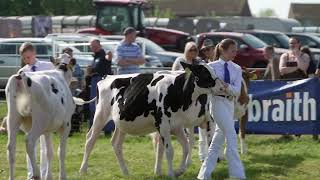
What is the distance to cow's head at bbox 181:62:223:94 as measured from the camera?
11148 millimetres

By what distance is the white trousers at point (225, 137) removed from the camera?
11.1m

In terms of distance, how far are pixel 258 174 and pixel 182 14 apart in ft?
290

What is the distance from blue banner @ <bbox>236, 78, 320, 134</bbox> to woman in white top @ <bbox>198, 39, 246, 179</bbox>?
17.7ft

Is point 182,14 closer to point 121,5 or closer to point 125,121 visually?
point 121,5

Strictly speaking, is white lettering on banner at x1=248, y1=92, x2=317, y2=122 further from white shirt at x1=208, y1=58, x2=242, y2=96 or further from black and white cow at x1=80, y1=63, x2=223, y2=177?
white shirt at x1=208, y1=58, x2=242, y2=96

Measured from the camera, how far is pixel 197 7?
103 m

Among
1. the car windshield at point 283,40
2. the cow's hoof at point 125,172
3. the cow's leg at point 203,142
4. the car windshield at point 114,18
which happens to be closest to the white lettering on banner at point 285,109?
the cow's leg at point 203,142

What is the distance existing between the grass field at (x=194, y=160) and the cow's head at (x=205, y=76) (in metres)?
1.59

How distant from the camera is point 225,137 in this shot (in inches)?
446

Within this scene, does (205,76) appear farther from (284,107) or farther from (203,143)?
(284,107)

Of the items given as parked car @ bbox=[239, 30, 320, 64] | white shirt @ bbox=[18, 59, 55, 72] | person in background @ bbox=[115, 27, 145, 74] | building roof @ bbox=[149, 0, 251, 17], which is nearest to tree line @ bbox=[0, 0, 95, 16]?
parked car @ bbox=[239, 30, 320, 64]

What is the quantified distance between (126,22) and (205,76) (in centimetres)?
2806

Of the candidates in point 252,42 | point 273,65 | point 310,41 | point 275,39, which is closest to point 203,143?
point 273,65

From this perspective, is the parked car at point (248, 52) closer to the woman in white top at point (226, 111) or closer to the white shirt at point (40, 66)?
the white shirt at point (40, 66)
